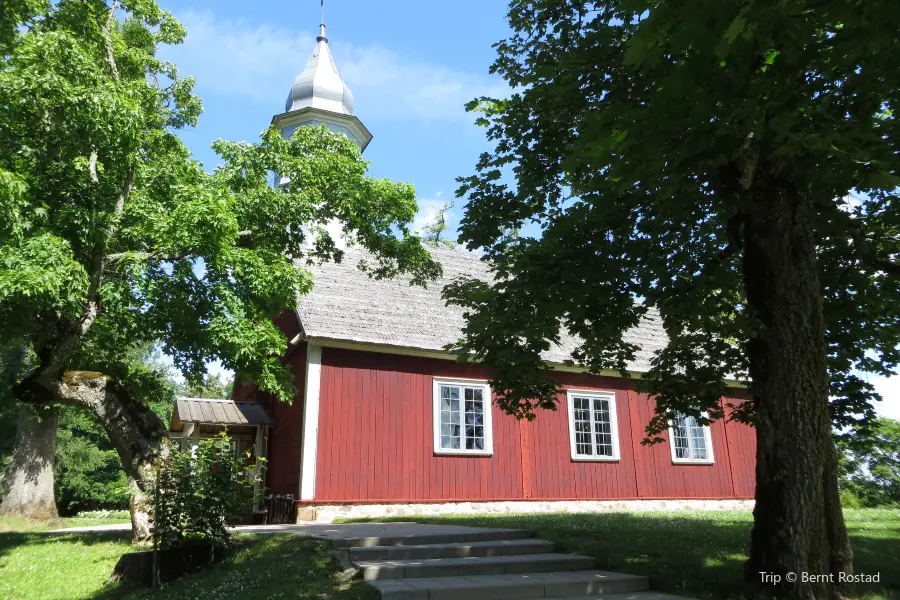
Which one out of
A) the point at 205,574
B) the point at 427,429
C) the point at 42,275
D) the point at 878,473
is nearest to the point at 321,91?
the point at 427,429

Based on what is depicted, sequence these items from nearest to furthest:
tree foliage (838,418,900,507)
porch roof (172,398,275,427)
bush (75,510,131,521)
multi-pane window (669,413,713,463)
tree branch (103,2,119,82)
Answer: tree branch (103,2,119,82)
porch roof (172,398,275,427)
multi-pane window (669,413,713,463)
bush (75,510,131,521)
tree foliage (838,418,900,507)

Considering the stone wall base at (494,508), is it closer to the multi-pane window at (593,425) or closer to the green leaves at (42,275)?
the multi-pane window at (593,425)

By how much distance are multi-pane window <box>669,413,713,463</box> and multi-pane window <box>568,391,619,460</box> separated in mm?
2034

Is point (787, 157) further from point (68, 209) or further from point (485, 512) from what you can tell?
point (485, 512)

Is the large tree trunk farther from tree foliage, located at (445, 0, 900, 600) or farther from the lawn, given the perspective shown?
tree foliage, located at (445, 0, 900, 600)

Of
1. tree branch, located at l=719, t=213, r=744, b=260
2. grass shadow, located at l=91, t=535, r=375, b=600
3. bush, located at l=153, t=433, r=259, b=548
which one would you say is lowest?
grass shadow, located at l=91, t=535, r=375, b=600

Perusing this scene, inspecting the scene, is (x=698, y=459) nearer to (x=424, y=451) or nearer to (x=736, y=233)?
(x=424, y=451)

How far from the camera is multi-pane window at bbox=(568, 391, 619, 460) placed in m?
15.9

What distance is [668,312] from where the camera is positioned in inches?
237

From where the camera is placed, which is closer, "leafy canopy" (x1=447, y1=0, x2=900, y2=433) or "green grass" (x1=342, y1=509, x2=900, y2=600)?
"leafy canopy" (x1=447, y1=0, x2=900, y2=433)

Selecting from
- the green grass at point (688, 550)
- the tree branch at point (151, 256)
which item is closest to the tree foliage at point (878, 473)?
the green grass at point (688, 550)

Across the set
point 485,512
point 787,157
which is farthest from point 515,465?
point 787,157

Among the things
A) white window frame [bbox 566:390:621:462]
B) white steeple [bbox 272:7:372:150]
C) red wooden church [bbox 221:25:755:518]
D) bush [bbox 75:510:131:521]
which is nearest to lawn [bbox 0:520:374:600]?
red wooden church [bbox 221:25:755:518]

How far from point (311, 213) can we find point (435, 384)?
5252 millimetres
